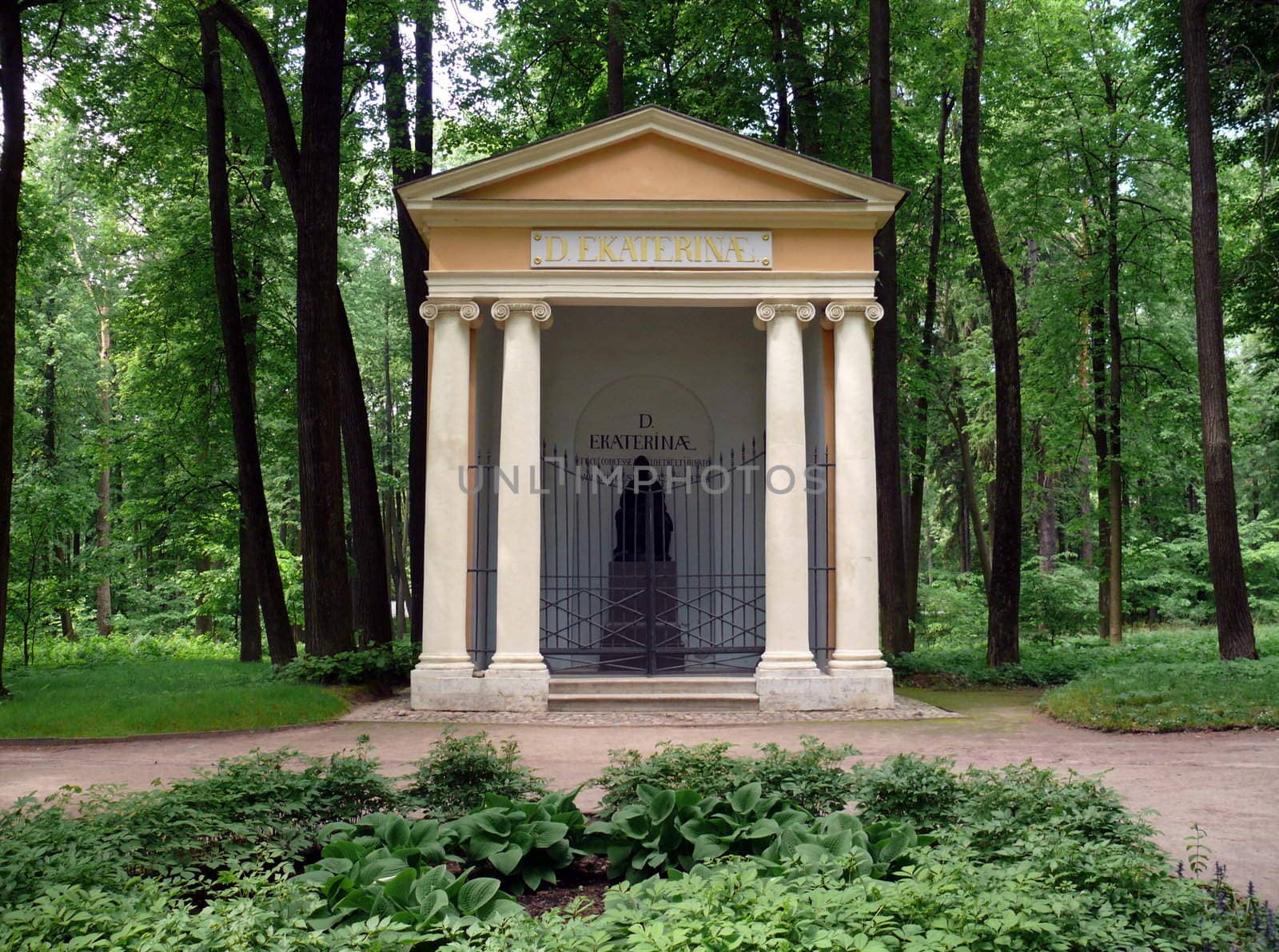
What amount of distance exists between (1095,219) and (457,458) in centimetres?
1500

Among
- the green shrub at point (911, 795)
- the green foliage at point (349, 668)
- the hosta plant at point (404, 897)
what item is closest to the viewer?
the hosta plant at point (404, 897)

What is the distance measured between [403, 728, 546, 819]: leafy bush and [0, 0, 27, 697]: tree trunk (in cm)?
814

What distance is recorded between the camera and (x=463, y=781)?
5809 millimetres

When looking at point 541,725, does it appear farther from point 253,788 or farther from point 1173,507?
point 1173,507

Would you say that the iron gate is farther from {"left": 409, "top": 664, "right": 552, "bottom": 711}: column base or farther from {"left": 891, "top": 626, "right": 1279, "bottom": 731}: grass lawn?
{"left": 891, "top": 626, "right": 1279, "bottom": 731}: grass lawn

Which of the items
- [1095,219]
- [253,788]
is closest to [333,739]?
[253,788]

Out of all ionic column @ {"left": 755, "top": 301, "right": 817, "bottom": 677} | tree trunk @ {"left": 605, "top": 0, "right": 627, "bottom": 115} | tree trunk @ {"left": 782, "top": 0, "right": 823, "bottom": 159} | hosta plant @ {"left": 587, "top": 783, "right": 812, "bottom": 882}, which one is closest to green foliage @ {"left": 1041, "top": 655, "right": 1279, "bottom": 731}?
ionic column @ {"left": 755, "top": 301, "right": 817, "bottom": 677}

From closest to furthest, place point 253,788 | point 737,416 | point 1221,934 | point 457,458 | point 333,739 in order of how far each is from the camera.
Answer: point 1221,934 < point 253,788 < point 333,739 < point 457,458 < point 737,416

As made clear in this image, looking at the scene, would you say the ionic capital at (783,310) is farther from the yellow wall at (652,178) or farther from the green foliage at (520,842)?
the green foliage at (520,842)

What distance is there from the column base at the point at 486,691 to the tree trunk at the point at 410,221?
4855mm

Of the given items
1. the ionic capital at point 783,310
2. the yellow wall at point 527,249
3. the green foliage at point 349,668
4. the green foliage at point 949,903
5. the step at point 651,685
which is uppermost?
the yellow wall at point 527,249

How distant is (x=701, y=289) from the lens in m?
12.6

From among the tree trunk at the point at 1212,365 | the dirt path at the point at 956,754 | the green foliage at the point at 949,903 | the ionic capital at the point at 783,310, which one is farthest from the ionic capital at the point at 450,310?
the green foliage at the point at 949,903

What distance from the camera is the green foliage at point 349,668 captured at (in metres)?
12.8
